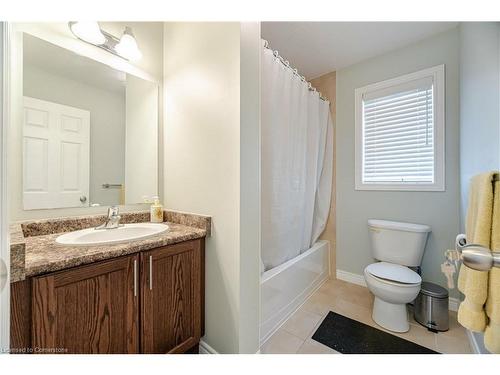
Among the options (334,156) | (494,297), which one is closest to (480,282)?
(494,297)

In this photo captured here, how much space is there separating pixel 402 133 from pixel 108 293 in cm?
247

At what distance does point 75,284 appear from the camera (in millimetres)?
749

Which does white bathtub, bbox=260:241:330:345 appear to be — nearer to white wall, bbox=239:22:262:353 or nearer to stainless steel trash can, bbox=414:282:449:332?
white wall, bbox=239:22:262:353

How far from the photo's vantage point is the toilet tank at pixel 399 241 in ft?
5.55

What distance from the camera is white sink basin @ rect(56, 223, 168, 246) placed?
92 cm

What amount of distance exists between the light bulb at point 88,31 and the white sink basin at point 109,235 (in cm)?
107

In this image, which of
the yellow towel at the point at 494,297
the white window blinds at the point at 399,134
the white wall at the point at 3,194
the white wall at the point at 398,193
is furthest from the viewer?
the white window blinds at the point at 399,134

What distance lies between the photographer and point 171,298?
1.03 meters

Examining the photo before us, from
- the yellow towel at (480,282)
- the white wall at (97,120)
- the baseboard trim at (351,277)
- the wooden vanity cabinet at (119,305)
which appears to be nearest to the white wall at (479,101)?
the yellow towel at (480,282)

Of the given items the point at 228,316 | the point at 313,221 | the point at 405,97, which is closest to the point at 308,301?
the point at 313,221

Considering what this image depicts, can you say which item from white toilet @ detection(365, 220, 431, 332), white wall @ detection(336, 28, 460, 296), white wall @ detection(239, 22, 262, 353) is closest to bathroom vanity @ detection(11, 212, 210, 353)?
white wall @ detection(239, 22, 262, 353)

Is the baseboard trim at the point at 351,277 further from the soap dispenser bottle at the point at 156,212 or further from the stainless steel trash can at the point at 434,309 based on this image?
the soap dispenser bottle at the point at 156,212

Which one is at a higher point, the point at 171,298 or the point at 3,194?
the point at 3,194

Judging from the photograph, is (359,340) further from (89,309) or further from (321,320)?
(89,309)
